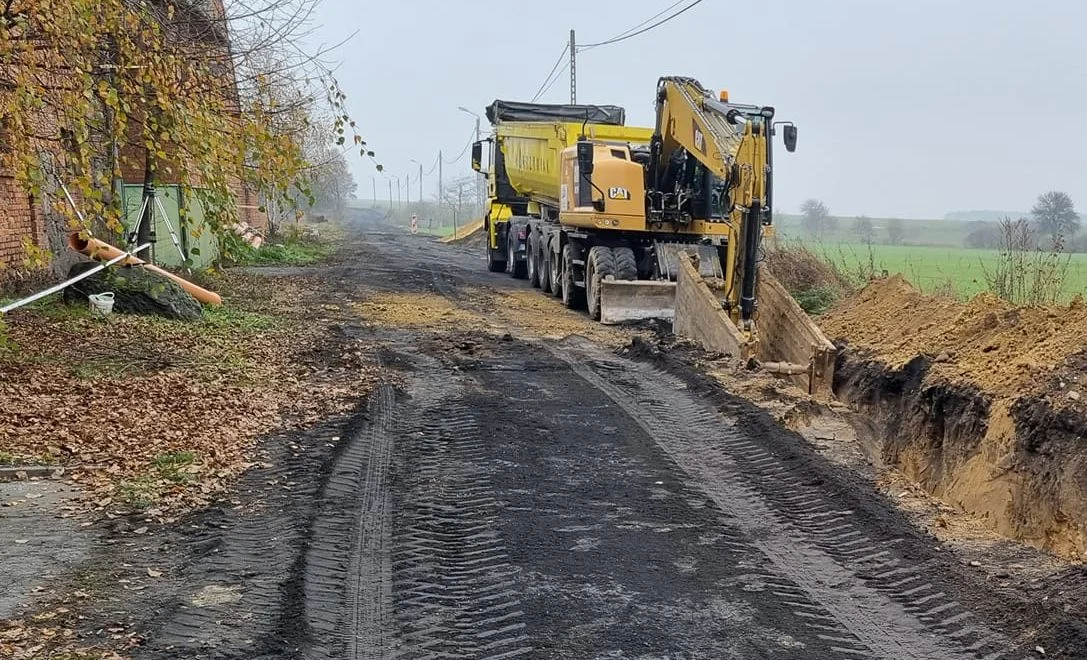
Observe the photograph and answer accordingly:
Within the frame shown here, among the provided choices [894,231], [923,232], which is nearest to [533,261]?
[894,231]

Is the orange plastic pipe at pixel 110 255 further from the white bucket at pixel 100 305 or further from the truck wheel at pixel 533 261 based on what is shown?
the truck wheel at pixel 533 261

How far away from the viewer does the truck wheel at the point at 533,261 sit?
2038 cm

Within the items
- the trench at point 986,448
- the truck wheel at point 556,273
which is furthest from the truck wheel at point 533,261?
the trench at point 986,448

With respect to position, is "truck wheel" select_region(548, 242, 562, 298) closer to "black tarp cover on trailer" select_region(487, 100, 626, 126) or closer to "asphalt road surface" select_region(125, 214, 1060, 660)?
"black tarp cover on trailer" select_region(487, 100, 626, 126)

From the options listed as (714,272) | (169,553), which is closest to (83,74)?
(169,553)

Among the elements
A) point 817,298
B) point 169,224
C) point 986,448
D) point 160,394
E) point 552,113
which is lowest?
point 986,448

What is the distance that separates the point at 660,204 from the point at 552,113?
963 cm

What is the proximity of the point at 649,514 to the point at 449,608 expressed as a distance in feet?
5.60

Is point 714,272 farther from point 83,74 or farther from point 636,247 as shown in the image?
point 83,74

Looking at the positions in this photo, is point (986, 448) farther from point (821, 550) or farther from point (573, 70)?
point (573, 70)

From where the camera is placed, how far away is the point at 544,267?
63.4ft

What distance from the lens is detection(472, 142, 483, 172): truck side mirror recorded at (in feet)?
83.3

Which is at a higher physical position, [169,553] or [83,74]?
[83,74]

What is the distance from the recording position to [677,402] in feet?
29.0
